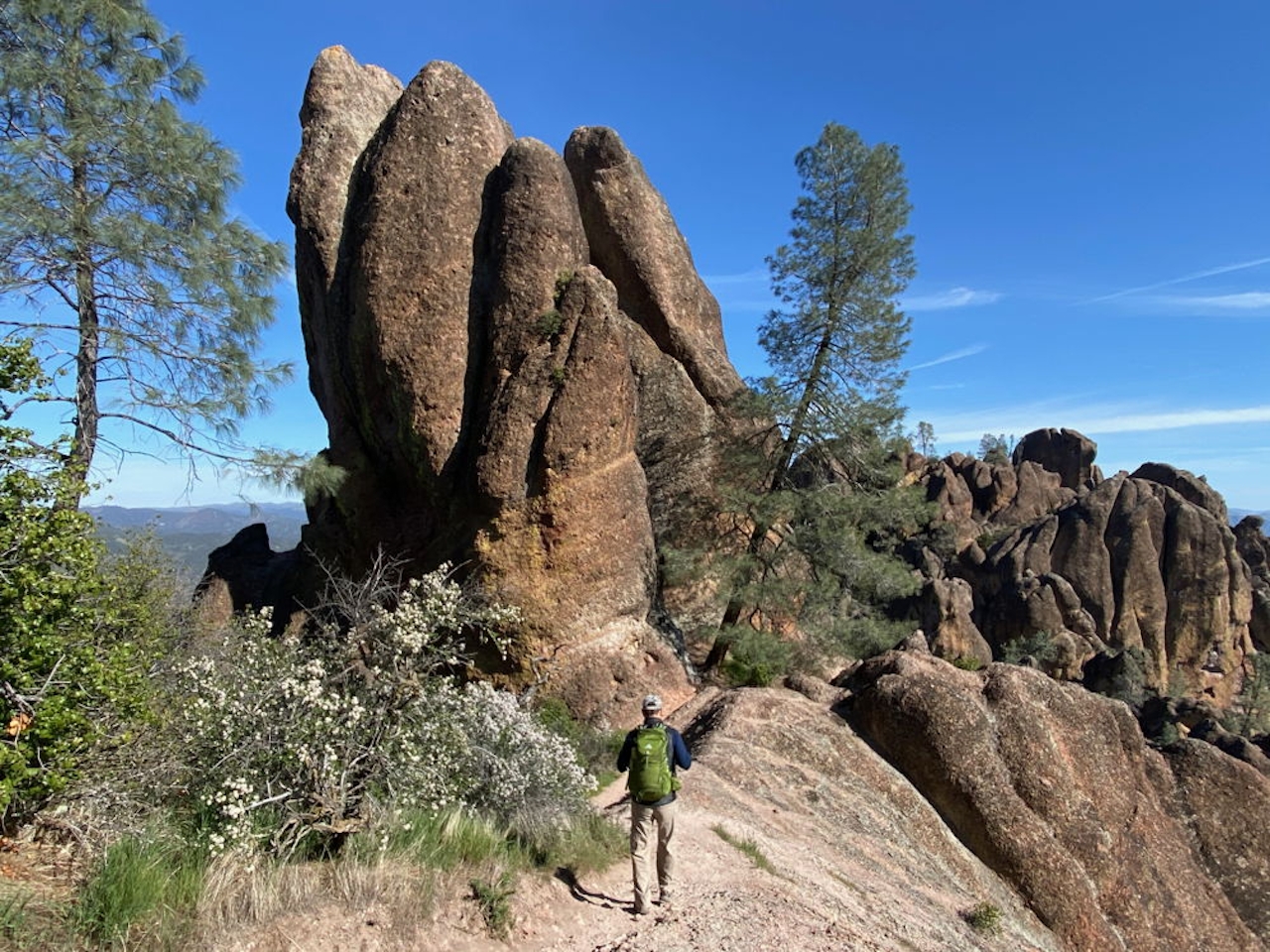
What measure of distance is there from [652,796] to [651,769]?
0.81 feet

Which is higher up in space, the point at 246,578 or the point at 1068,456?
the point at 1068,456

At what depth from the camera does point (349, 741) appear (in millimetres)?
6820

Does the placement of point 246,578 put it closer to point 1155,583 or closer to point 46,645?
point 46,645

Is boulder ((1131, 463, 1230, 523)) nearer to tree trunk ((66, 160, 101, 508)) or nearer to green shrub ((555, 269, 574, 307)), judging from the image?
green shrub ((555, 269, 574, 307))

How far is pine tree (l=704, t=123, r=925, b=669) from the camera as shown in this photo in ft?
61.6

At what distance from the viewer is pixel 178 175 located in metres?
11.6

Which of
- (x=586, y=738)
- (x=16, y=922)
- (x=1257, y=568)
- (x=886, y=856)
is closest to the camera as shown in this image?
(x=16, y=922)

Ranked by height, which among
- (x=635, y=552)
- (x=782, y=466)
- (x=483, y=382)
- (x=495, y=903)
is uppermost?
(x=483, y=382)

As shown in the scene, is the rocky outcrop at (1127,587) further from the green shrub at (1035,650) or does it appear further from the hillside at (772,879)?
the hillside at (772,879)

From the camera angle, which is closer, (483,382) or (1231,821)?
(1231,821)

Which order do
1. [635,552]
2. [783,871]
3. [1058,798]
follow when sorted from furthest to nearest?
[635,552] → [1058,798] → [783,871]

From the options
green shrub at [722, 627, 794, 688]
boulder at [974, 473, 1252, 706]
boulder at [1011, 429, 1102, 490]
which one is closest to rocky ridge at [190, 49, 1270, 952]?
green shrub at [722, 627, 794, 688]

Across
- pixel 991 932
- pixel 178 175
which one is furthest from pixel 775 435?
pixel 178 175

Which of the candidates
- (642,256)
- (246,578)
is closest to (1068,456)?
(642,256)
